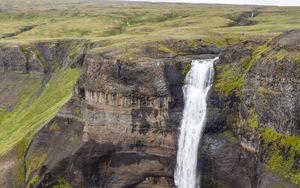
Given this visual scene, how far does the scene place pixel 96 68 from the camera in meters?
75.2

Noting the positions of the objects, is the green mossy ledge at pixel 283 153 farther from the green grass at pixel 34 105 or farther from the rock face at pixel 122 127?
the green grass at pixel 34 105

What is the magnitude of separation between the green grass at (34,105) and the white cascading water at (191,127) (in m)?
32.5

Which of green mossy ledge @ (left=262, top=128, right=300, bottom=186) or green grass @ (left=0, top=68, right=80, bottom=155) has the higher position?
green mossy ledge @ (left=262, top=128, right=300, bottom=186)

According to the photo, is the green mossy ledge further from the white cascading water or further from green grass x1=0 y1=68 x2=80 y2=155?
green grass x1=0 y1=68 x2=80 y2=155

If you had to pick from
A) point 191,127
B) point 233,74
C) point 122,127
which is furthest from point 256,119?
point 122,127

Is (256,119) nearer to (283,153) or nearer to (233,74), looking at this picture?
(283,153)

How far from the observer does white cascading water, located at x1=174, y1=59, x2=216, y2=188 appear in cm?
6775

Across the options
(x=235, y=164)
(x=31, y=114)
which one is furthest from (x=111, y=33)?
(x=235, y=164)

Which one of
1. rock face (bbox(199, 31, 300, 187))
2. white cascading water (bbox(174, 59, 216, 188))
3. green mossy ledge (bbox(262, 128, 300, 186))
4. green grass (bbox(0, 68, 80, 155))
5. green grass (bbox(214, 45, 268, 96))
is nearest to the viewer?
green mossy ledge (bbox(262, 128, 300, 186))

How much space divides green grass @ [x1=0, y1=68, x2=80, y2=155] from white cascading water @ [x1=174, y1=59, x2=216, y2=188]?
3252 centimetres

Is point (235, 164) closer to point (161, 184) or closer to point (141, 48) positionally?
point (161, 184)

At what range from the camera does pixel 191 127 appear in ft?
225

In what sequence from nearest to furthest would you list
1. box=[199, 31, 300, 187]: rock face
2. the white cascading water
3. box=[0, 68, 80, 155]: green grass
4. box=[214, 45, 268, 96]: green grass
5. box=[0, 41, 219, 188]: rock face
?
box=[199, 31, 300, 187]: rock face < box=[214, 45, 268, 96]: green grass < the white cascading water < box=[0, 41, 219, 188]: rock face < box=[0, 68, 80, 155]: green grass

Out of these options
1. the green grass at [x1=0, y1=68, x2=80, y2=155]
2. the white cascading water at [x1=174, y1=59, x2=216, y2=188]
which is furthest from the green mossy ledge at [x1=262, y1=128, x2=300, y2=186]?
the green grass at [x1=0, y1=68, x2=80, y2=155]
